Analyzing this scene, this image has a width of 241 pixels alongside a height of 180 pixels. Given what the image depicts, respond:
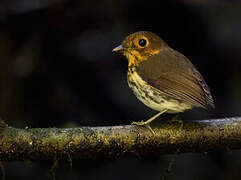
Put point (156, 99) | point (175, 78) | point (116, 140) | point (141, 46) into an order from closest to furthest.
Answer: point (116, 140), point (156, 99), point (175, 78), point (141, 46)

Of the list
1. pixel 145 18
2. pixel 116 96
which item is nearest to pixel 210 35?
pixel 145 18

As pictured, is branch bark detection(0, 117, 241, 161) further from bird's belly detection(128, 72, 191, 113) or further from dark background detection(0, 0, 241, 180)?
dark background detection(0, 0, 241, 180)

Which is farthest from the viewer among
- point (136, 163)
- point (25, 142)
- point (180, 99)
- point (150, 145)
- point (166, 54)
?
point (136, 163)

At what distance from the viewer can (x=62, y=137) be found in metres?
2.75

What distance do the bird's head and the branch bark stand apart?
2.25 ft

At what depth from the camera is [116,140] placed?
282 centimetres

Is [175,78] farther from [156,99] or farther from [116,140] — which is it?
[116,140]

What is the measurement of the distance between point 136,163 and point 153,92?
108 cm

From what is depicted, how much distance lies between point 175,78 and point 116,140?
30.8 inches

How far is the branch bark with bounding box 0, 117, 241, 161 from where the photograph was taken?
2.70m

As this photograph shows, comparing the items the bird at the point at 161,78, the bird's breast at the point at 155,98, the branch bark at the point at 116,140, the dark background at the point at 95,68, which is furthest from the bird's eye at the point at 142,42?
the dark background at the point at 95,68

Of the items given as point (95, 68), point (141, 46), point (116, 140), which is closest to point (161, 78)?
→ point (141, 46)

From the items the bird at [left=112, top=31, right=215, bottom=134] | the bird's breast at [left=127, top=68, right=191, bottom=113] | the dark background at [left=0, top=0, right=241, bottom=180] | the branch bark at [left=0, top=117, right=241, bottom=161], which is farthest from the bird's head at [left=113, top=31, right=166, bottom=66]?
the dark background at [left=0, top=0, right=241, bottom=180]

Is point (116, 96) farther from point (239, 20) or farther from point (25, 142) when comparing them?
point (25, 142)
